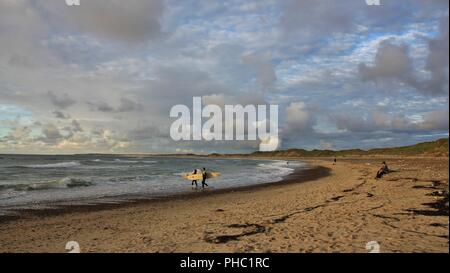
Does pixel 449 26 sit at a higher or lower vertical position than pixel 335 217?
higher

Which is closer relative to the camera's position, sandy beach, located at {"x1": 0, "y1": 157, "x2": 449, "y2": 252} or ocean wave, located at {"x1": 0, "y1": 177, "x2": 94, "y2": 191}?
sandy beach, located at {"x1": 0, "y1": 157, "x2": 449, "y2": 252}

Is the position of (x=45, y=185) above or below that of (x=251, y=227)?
below

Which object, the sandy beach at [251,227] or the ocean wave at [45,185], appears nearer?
the sandy beach at [251,227]

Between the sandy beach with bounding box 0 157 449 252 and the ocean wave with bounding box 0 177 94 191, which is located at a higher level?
the sandy beach with bounding box 0 157 449 252

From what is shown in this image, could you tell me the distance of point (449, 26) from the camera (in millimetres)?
6426

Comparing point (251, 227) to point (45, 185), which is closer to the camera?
point (251, 227)

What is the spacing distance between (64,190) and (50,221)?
13.9m

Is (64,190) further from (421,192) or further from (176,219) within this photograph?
(421,192)

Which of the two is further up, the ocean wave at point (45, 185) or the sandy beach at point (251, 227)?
the sandy beach at point (251, 227)

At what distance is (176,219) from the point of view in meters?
15.4
